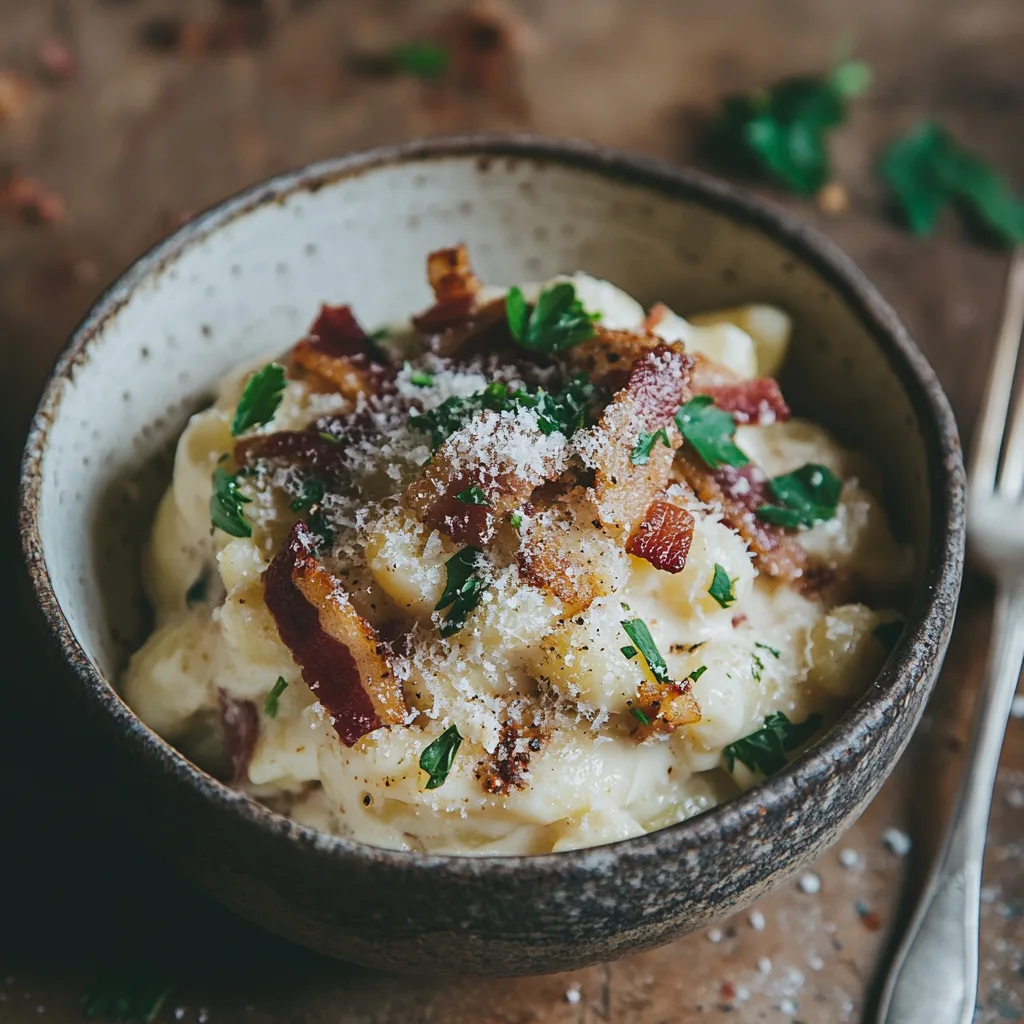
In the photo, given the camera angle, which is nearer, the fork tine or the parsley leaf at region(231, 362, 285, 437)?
the parsley leaf at region(231, 362, 285, 437)

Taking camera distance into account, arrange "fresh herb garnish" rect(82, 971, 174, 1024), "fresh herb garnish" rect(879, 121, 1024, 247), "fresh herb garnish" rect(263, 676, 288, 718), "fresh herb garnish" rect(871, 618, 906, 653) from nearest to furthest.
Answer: "fresh herb garnish" rect(263, 676, 288, 718) → "fresh herb garnish" rect(871, 618, 906, 653) → "fresh herb garnish" rect(82, 971, 174, 1024) → "fresh herb garnish" rect(879, 121, 1024, 247)

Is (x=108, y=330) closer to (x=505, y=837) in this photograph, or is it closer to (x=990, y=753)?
(x=505, y=837)

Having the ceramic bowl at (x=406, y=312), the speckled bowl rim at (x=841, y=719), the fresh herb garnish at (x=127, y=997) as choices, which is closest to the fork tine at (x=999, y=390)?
the ceramic bowl at (x=406, y=312)

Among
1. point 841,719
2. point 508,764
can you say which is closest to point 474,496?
point 508,764

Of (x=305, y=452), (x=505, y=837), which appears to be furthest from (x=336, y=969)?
(x=305, y=452)

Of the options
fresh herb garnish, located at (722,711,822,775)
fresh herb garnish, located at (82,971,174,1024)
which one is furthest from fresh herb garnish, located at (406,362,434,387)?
fresh herb garnish, located at (82,971,174,1024)

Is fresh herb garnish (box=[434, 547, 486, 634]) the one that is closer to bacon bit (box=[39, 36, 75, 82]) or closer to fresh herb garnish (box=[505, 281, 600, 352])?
fresh herb garnish (box=[505, 281, 600, 352])
